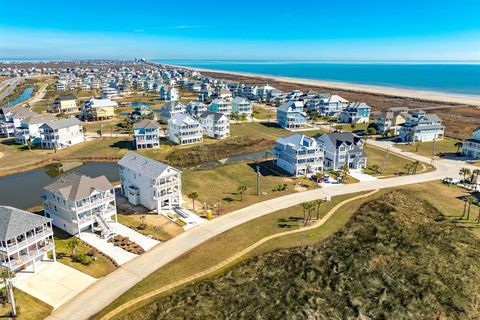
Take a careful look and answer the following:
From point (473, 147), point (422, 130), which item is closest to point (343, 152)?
point (473, 147)

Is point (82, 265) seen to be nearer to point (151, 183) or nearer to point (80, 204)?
point (80, 204)

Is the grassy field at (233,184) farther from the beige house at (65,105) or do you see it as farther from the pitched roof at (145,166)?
the beige house at (65,105)

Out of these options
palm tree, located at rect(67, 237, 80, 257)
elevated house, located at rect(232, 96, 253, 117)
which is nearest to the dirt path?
palm tree, located at rect(67, 237, 80, 257)

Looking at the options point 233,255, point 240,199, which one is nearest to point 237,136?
point 240,199

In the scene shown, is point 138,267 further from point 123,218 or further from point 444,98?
point 444,98

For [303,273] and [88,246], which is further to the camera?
[88,246]
